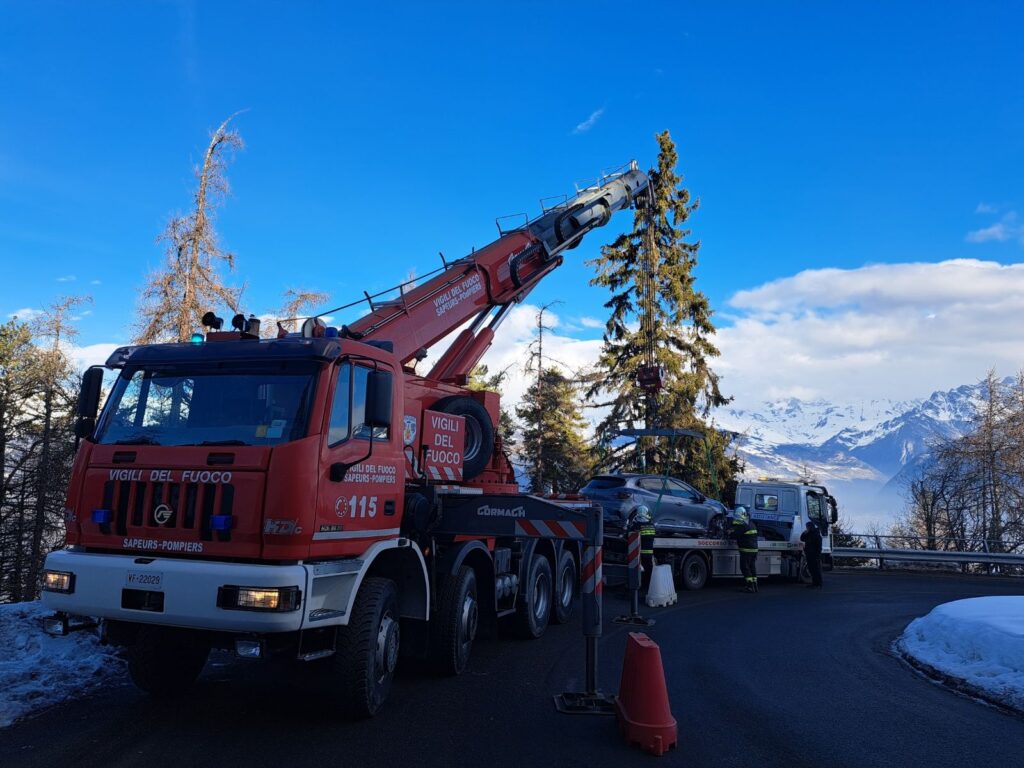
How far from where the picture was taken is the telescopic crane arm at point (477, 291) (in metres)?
9.59

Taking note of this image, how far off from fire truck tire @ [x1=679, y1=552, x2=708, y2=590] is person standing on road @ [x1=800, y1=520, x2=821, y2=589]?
120 inches

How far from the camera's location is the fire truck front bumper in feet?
16.1

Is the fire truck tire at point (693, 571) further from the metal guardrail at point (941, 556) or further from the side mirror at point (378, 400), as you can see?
the side mirror at point (378, 400)

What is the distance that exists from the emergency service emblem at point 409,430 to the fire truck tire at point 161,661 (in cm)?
250

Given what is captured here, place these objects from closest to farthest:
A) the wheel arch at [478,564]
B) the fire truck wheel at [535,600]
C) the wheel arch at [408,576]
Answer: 1. the wheel arch at [408,576]
2. the wheel arch at [478,564]
3. the fire truck wheel at [535,600]

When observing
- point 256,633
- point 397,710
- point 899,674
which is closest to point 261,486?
point 256,633

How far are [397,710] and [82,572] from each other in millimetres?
2689

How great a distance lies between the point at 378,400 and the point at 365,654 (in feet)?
6.36

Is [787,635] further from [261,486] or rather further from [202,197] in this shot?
[202,197]

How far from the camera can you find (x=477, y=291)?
437 inches

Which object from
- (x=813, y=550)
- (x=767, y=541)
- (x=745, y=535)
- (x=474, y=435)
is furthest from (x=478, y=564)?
(x=813, y=550)

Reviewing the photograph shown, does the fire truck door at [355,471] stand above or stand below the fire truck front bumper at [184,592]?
above

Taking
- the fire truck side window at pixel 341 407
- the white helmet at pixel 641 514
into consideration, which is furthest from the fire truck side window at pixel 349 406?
the white helmet at pixel 641 514

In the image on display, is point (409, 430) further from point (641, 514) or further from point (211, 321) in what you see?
point (641, 514)
